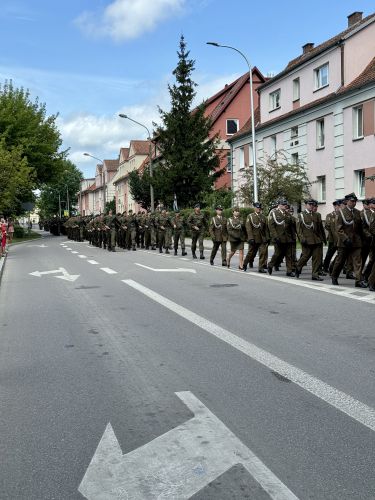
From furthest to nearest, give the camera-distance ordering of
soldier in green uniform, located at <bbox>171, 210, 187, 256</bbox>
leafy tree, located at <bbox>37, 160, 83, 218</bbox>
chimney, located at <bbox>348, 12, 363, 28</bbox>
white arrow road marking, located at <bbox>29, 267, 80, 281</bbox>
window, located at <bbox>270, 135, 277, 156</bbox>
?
leafy tree, located at <bbox>37, 160, 83, 218</bbox>, window, located at <bbox>270, 135, 277, 156</bbox>, chimney, located at <bbox>348, 12, 363, 28</bbox>, soldier in green uniform, located at <bbox>171, 210, 187, 256</bbox>, white arrow road marking, located at <bbox>29, 267, 80, 281</bbox>

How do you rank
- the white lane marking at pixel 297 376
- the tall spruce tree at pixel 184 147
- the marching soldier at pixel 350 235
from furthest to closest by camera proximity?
the tall spruce tree at pixel 184 147 → the marching soldier at pixel 350 235 → the white lane marking at pixel 297 376

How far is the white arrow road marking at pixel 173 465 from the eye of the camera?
3262 mm

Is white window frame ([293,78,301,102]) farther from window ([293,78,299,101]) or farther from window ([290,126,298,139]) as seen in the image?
window ([290,126,298,139])

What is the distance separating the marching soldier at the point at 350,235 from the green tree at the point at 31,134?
118 ft

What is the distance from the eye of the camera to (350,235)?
12422mm

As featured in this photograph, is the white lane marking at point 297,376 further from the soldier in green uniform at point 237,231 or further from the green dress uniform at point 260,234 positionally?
the soldier in green uniform at point 237,231

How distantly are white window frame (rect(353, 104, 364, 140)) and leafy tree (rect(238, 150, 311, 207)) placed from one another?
133 inches

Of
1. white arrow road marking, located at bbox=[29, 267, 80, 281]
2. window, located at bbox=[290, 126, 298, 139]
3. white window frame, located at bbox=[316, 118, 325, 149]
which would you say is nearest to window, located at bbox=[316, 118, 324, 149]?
white window frame, located at bbox=[316, 118, 325, 149]

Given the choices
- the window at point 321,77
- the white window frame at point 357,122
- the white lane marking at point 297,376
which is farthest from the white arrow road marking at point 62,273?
the window at point 321,77

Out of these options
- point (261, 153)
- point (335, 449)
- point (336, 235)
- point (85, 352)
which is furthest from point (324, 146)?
point (335, 449)

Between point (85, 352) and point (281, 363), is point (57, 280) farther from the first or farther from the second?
point (281, 363)

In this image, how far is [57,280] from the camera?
1480 centimetres

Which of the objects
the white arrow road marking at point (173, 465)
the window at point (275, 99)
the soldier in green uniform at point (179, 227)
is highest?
the window at point (275, 99)

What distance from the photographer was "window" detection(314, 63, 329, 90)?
105 ft
